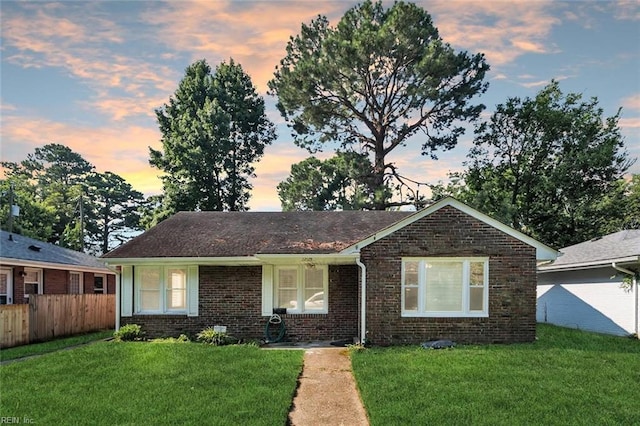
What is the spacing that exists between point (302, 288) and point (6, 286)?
10.1 meters

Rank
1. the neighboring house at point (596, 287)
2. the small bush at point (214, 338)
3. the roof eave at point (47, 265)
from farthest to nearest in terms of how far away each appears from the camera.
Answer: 1. the roof eave at point (47, 265)
2. the neighboring house at point (596, 287)
3. the small bush at point (214, 338)

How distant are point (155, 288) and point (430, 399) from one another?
10278 millimetres

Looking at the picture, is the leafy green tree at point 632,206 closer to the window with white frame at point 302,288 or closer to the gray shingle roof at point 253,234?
the gray shingle roof at point 253,234

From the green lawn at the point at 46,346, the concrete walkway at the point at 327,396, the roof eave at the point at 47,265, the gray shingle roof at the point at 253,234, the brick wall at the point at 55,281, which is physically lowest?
the green lawn at the point at 46,346

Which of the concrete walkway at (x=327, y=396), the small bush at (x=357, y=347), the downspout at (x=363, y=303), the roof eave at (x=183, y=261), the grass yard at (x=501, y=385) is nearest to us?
the grass yard at (x=501, y=385)

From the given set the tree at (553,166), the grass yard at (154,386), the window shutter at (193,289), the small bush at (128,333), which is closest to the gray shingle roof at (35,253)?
the small bush at (128,333)

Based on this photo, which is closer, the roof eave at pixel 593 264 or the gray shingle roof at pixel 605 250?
the roof eave at pixel 593 264

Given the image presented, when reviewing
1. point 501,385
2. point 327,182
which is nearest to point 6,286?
point 501,385

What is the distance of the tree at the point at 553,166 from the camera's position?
2959 cm

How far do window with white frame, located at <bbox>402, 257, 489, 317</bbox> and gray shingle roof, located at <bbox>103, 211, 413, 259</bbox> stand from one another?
8.15ft

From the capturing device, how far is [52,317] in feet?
53.0

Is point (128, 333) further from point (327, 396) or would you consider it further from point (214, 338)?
point (327, 396)

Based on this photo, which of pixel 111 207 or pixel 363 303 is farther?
pixel 111 207

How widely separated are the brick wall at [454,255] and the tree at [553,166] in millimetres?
16733
